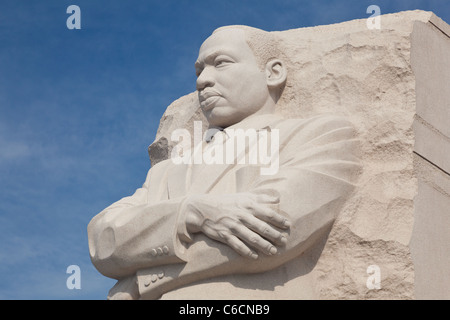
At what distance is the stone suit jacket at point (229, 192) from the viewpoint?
5.72m

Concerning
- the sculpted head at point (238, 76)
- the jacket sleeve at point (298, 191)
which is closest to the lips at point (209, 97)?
the sculpted head at point (238, 76)

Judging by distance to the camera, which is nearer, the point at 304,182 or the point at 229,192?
the point at 304,182

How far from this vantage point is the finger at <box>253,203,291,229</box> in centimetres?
556

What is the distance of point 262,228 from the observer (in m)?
5.54

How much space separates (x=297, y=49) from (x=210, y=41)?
28.4 inches

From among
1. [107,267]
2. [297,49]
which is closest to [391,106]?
[297,49]

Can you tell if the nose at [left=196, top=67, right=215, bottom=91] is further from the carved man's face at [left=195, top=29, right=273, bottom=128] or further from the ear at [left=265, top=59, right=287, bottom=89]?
the ear at [left=265, top=59, right=287, bottom=89]

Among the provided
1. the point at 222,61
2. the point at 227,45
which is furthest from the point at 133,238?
the point at 227,45

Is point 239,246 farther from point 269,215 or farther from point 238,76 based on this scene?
point 238,76

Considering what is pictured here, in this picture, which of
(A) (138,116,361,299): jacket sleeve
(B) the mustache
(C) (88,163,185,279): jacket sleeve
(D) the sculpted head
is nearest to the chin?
(D) the sculpted head

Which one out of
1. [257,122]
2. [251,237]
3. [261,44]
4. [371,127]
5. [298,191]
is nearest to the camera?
[251,237]

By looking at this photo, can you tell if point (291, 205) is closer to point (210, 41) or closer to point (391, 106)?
point (391, 106)

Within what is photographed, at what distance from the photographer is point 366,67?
21.2 ft

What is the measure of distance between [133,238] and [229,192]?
0.76 metres
